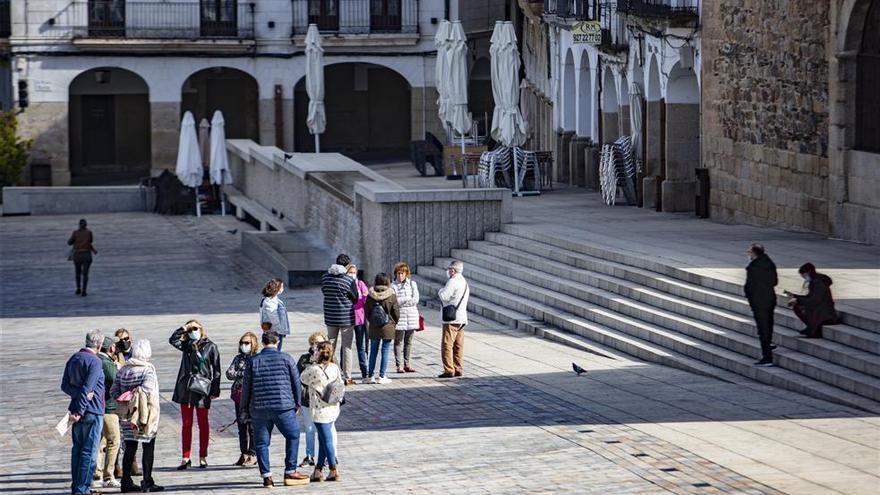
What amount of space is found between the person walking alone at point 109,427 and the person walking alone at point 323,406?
158 centimetres

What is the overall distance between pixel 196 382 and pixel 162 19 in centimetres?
3676

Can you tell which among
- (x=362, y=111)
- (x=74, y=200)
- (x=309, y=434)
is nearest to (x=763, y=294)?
(x=309, y=434)

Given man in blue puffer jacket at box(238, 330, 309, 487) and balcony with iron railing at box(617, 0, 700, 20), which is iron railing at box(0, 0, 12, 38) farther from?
man in blue puffer jacket at box(238, 330, 309, 487)

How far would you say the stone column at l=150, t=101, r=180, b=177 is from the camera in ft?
166

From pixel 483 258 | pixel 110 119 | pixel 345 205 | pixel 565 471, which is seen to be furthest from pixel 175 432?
pixel 110 119

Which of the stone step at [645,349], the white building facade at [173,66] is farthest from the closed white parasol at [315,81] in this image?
the stone step at [645,349]

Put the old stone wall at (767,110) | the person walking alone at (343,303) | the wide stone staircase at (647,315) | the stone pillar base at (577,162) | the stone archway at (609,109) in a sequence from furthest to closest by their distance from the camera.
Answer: the stone pillar base at (577,162)
the stone archway at (609,109)
the old stone wall at (767,110)
the person walking alone at (343,303)
the wide stone staircase at (647,315)

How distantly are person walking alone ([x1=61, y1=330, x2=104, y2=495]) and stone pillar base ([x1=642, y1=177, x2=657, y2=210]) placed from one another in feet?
60.0

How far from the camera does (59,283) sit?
102ft

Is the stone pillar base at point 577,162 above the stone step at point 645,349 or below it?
above

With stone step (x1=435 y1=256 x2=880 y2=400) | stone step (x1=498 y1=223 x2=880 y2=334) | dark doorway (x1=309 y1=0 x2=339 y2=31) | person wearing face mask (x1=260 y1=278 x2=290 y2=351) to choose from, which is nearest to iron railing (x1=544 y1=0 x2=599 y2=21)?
stone step (x1=498 y1=223 x2=880 y2=334)

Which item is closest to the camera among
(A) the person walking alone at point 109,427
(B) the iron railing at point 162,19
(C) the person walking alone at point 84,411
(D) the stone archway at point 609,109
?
(C) the person walking alone at point 84,411

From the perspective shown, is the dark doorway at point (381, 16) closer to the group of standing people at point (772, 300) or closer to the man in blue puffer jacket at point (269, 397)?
the group of standing people at point (772, 300)

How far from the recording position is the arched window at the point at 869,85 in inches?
965
